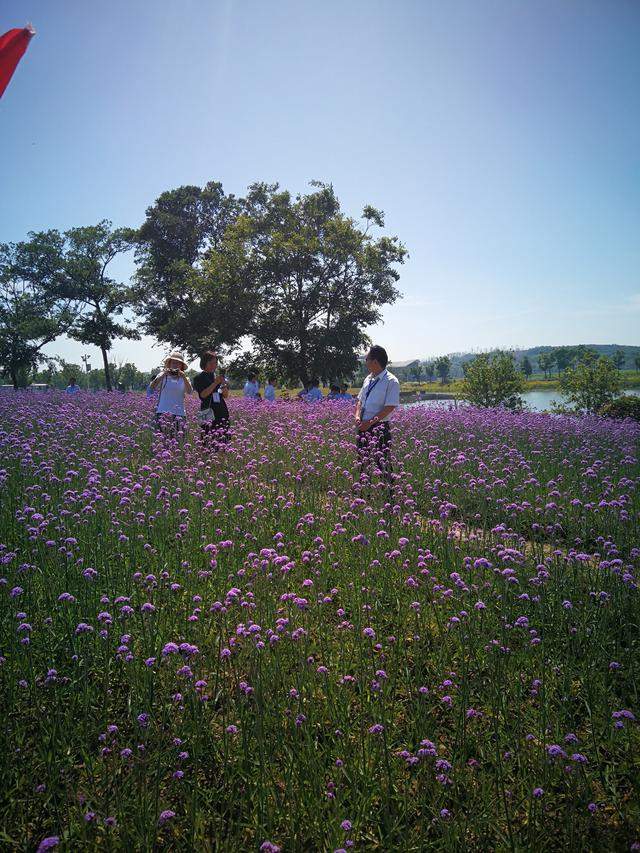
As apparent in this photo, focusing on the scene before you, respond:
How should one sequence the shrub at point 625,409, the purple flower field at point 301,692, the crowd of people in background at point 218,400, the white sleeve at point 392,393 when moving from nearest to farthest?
the purple flower field at point 301,692 → the white sleeve at point 392,393 → the crowd of people in background at point 218,400 → the shrub at point 625,409

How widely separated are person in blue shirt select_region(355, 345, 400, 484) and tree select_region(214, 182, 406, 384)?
20585 millimetres

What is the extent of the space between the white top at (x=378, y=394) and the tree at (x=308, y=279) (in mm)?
20606

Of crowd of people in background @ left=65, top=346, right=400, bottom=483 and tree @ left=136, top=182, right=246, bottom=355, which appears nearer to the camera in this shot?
crowd of people in background @ left=65, top=346, right=400, bottom=483

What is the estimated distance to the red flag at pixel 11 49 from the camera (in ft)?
5.01

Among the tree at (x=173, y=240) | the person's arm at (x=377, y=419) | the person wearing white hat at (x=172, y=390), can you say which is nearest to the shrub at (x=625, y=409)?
the person's arm at (x=377, y=419)

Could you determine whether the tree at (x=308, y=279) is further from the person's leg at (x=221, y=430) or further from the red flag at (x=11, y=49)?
the red flag at (x=11, y=49)

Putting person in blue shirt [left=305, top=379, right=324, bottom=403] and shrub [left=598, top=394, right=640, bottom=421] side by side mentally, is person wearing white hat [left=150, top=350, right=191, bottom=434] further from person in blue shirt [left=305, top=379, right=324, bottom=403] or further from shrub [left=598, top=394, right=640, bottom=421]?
shrub [left=598, top=394, right=640, bottom=421]

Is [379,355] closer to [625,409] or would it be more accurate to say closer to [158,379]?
[158,379]

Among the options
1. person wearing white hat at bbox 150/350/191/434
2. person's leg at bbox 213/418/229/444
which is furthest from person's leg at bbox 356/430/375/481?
person wearing white hat at bbox 150/350/191/434

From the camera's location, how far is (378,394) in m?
6.11

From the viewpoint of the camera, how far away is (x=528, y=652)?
2.80 metres

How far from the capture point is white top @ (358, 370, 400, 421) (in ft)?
19.6

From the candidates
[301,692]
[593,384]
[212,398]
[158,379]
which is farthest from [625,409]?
[301,692]

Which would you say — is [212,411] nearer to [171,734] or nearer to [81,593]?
[81,593]
